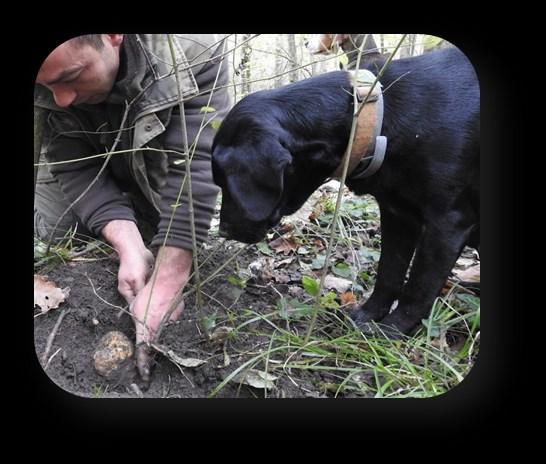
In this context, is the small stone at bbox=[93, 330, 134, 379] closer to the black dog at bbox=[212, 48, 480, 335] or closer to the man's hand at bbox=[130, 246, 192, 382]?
the man's hand at bbox=[130, 246, 192, 382]

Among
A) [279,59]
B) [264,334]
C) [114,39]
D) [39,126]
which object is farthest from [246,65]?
[264,334]

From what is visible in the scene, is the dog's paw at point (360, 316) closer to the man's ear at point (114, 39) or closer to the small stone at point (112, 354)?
the small stone at point (112, 354)

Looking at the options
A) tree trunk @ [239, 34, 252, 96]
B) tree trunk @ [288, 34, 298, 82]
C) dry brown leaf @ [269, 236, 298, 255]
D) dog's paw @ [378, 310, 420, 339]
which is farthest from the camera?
dry brown leaf @ [269, 236, 298, 255]

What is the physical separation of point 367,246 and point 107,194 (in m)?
0.93

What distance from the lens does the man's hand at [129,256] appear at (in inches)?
62.0

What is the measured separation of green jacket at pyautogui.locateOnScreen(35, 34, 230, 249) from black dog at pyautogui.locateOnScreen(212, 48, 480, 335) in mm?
182

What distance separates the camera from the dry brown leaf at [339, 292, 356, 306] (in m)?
1.61

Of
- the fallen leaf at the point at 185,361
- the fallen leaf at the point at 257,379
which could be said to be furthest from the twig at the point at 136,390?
the fallen leaf at the point at 257,379

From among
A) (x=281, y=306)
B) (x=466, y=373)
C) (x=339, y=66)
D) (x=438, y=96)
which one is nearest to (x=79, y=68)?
(x=339, y=66)

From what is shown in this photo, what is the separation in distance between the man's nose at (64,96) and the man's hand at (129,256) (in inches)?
17.5

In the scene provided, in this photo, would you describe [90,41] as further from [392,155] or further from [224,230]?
[392,155]

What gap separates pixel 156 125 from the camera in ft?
5.48

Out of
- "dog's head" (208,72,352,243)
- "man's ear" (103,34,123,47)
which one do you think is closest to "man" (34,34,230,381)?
"man's ear" (103,34,123,47)

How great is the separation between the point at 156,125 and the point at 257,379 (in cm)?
83
